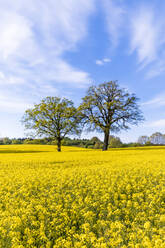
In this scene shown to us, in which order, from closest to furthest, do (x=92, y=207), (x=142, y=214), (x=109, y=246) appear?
(x=109, y=246) < (x=142, y=214) < (x=92, y=207)

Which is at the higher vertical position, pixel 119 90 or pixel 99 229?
pixel 119 90

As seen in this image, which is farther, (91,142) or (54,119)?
(91,142)

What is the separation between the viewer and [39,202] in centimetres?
571

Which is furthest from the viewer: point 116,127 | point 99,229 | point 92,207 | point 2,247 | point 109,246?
point 116,127

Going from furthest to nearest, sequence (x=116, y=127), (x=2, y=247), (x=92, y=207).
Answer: (x=116, y=127) < (x=92, y=207) < (x=2, y=247)

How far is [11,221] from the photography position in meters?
4.31

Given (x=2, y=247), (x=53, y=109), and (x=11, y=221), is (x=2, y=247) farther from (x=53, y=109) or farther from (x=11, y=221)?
(x=53, y=109)

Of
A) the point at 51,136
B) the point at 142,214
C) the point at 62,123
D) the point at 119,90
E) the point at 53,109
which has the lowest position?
the point at 142,214

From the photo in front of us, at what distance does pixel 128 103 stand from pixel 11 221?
3444 cm

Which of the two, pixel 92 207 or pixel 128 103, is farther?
pixel 128 103

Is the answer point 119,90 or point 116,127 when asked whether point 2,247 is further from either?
point 119,90

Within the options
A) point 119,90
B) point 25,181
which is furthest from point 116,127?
point 25,181

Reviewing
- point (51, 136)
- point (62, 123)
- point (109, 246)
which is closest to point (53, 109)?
point (62, 123)

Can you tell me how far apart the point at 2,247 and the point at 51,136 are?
35.8m
